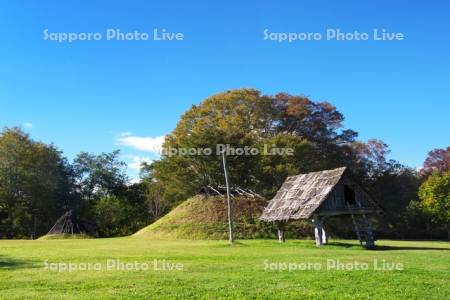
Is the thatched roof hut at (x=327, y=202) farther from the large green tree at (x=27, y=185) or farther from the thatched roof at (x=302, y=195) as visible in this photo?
the large green tree at (x=27, y=185)

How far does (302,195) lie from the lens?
29.1 meters

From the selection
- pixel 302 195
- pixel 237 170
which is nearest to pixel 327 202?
pixel 302 195

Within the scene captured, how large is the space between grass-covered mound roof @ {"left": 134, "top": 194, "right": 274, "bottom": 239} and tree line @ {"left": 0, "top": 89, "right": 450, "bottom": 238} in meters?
4.35

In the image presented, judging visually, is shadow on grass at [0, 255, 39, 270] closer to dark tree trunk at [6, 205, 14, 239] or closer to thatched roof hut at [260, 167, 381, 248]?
thatched roof hut at [260, 167, 381, 248]

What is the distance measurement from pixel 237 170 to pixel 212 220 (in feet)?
29.5

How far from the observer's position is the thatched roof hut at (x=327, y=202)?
2698cm

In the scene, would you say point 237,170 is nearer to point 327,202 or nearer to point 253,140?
point 253,140

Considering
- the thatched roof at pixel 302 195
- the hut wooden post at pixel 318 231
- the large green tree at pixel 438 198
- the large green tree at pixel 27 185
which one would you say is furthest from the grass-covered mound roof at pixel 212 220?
the large green tree at pixel 27 185

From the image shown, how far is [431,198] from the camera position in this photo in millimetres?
46312

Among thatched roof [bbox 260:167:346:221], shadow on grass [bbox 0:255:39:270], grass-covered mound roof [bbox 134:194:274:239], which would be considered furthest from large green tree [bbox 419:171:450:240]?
shadow on grass [bbox 0:255:39:270]

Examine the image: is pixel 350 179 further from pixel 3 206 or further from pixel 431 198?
pixel 3 206

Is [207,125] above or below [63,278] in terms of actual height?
above

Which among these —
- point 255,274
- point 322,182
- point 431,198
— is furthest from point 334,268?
point 431,198

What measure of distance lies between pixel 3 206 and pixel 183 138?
21960mm
